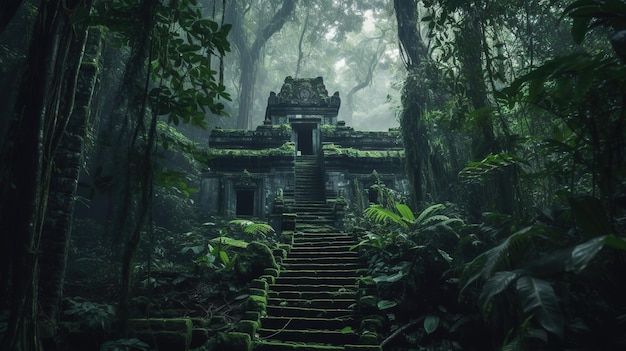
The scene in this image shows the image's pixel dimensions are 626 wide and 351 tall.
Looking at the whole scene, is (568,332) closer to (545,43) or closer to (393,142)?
(545,43)

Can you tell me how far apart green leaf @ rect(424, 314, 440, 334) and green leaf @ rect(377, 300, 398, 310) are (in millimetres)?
626

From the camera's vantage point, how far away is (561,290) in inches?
93.0

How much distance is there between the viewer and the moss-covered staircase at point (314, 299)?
4.69 m

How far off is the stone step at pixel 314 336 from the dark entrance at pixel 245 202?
9403 millimetres

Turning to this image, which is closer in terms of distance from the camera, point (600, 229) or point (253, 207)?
point (600, 229)

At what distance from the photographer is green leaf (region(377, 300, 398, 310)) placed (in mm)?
4789

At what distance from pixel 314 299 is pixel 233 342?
1.82m

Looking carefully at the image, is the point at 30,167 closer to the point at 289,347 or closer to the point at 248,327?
the point at 248,327

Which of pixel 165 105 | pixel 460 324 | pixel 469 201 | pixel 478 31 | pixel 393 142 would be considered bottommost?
pixel 460 324

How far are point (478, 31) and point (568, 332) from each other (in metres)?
4.16

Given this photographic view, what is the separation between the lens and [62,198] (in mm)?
4965

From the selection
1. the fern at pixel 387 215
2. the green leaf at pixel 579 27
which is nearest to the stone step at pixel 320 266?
the fern at pixel 387 215

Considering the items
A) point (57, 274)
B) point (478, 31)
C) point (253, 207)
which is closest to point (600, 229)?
point (478, 31)

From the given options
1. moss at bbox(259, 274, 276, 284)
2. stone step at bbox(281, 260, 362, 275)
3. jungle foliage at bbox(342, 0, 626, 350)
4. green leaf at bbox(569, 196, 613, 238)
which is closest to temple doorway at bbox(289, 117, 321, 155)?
jungle foliage at bbox(342, 0, 626, 350)
